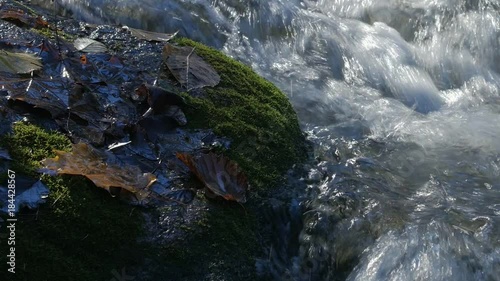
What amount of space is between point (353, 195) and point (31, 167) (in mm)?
2066

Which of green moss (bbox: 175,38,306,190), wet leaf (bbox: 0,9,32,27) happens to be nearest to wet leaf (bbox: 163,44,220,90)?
green moss (bbox: 175,38,306,190)

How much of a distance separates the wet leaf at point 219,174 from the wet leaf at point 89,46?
4.05 feet

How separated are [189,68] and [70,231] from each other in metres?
1.79

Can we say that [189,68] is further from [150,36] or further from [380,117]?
[380,117]

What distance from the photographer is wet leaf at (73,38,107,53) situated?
4168 millimetres

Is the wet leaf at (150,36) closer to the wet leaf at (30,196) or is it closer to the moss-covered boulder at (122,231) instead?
the moss-covered boulder at (122,231)

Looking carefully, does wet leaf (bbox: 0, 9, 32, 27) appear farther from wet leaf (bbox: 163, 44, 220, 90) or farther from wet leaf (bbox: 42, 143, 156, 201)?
wet leaf (bbox: 42, 143, 156, 201)

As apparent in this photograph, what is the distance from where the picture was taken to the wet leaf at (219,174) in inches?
132

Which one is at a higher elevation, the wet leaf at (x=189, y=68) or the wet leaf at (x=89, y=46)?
the wet leaf at (x=189, y=68)

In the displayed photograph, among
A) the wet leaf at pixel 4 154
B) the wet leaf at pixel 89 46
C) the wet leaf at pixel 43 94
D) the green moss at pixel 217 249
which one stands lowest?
the green moss at pixel 217 249

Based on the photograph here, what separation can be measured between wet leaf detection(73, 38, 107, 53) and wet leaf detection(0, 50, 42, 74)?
47cm

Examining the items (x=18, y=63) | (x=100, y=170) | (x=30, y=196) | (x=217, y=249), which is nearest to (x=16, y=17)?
(x=18, y=63)

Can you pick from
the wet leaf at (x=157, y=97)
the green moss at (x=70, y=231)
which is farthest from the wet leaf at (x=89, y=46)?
the green moss at (x=70, y=231)

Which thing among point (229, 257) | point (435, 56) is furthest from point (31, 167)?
point (435, 56)
